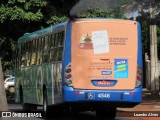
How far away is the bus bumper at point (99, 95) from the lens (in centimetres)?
1608

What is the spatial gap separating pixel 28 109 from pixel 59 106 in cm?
519

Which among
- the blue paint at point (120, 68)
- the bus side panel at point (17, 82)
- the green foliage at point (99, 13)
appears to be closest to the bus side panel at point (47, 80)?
the blue paint at point (120, 68)

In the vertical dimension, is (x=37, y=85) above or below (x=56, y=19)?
below

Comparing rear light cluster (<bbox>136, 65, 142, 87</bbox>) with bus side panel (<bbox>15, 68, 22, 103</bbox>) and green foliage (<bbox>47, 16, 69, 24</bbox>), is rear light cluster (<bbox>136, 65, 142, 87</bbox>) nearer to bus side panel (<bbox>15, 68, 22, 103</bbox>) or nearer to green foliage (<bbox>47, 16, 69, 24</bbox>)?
bus side panel (<bbox>15, 68, 22, 103</bbox>)

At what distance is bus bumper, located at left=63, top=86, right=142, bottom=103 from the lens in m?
16.1

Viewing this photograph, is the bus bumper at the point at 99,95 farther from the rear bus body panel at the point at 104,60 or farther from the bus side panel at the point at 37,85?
the bus side panel at the point at 37,85

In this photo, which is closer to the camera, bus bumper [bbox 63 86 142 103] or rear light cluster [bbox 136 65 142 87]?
bus bumper [bbox 63 86 142 103]

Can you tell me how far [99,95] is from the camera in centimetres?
1617

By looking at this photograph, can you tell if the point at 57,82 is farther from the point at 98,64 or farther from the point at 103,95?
the point at 103,95

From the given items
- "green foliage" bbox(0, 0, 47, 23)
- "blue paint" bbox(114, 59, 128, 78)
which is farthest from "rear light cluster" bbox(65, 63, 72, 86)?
"green foliage" bbox(0, 0, 47, 23)

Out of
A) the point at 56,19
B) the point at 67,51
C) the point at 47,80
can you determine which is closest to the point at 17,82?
the point at 47,80

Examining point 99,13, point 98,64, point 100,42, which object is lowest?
point 98,64

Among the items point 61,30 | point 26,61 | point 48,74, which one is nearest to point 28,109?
point 26,61

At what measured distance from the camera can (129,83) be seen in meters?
16.4
